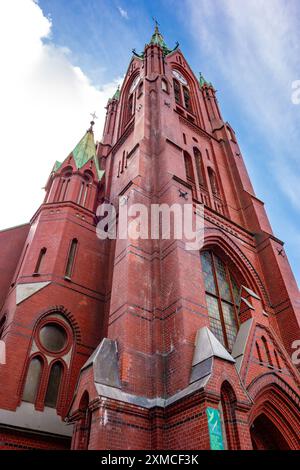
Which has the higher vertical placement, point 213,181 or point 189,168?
point 213,181

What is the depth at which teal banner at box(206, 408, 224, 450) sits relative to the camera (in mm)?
6141

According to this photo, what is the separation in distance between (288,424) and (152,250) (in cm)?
554

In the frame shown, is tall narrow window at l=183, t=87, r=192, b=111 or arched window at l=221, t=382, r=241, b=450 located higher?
tall narrow window at l=183, t=87, r=192, b=111

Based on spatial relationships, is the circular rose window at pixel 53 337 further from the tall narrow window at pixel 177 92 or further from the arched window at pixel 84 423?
the tall narrow window at pixel 177 92

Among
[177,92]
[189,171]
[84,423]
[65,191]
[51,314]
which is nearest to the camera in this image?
[84,423]

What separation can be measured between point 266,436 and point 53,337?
6.30m

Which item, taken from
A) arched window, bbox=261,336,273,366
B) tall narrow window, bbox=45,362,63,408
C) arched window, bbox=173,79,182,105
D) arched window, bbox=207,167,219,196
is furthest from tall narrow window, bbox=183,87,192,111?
tall narrow window, bbox=45,362,63,408

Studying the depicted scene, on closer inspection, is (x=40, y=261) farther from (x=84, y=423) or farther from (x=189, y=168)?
(x=189, y=168)

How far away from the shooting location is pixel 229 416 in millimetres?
6840

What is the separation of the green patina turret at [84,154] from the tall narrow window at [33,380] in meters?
9.17

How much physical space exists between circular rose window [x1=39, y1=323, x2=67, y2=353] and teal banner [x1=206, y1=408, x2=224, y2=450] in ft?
18.4

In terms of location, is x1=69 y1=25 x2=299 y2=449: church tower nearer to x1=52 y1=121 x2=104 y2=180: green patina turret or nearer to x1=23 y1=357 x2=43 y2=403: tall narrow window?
x1=52 y1=121 x2=104 y2=180: green patina turret

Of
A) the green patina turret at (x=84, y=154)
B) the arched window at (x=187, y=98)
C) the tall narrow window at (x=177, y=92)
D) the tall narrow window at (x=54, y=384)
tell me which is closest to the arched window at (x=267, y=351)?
the tall narrow window at (x=54, y=384)

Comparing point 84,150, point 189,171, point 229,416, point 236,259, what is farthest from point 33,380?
point 84,150
